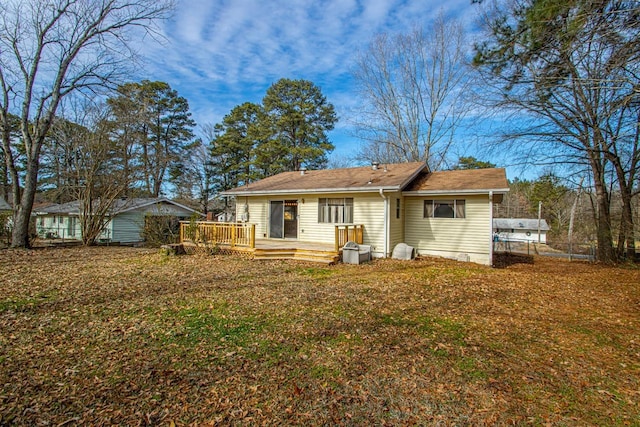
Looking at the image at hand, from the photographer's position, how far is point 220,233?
38.8 ft

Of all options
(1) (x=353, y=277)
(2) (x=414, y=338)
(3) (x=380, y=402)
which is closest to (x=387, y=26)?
(1) (x=353, y=277)

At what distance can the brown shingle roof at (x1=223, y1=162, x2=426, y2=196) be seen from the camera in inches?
448

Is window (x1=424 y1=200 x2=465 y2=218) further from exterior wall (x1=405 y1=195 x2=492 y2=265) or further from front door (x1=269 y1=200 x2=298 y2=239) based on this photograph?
front door (x1=269 y1=200 x2=298 y2=239)

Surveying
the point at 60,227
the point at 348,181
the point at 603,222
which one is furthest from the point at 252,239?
the point at 60,227

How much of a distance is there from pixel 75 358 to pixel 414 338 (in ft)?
13.2

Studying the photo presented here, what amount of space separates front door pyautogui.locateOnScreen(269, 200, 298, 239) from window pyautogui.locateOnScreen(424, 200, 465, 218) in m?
5.21

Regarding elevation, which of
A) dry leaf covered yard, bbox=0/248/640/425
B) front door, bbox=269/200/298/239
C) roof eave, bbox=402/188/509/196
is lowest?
dry leaf covered yard, bbox=0/248/640/425

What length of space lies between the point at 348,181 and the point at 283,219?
318cm

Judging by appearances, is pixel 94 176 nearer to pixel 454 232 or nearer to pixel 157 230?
pixel 157 230

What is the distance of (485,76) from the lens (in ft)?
31.0

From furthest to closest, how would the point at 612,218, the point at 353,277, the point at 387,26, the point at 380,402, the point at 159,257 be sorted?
the point at 387,26 < the point at 612,218 < the point at 159,257 < the point at 353,277 < the point at 380,402

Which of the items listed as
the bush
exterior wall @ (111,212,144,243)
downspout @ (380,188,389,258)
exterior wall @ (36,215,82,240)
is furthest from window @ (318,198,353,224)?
exterior wall @ (36,215,82,240)

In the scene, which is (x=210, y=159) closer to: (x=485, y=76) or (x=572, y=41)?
(x=485, y=76)

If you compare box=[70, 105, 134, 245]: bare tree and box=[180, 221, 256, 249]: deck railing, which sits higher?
box=[70, 105, 134, 245]: bare tree
